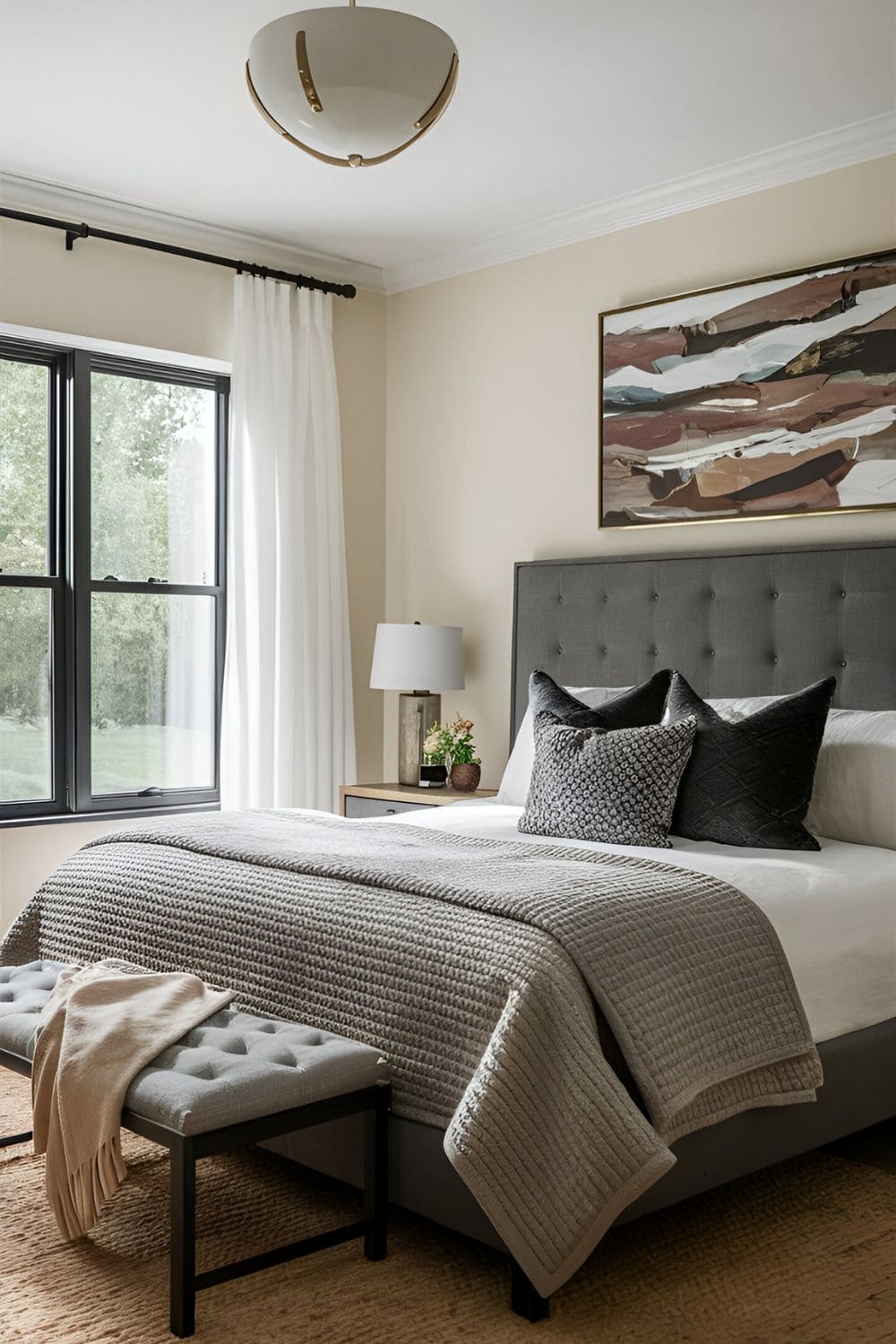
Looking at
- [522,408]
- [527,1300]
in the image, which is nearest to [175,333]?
[522,408]

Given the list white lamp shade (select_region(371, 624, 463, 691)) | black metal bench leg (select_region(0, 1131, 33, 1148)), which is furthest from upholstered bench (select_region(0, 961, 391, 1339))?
white lamp shade (select_region(371, 624, 463, 691))

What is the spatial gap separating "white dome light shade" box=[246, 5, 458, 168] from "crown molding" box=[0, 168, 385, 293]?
1.88 m

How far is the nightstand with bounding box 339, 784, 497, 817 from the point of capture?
4.69 metres

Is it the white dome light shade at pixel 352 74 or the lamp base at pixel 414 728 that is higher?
the white dome light shade at pixel 352 74

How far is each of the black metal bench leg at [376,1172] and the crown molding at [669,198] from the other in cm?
311

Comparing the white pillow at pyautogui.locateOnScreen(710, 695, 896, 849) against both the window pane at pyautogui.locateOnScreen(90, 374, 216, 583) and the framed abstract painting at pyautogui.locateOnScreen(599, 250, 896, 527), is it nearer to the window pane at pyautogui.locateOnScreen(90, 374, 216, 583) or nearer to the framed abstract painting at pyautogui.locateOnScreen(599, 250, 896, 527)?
the framed abstract painting at pyautogui.locateOnScreen(599, 250, 896, 527)

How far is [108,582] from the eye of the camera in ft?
15.8

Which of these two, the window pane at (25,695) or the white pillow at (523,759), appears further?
the window pane at (25,695)

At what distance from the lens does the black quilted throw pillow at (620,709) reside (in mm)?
3705

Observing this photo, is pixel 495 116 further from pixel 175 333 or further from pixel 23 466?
pixel 23 466

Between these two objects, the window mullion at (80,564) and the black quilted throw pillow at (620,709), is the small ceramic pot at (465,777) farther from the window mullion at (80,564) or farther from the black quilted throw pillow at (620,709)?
the window mullion at (80,564)

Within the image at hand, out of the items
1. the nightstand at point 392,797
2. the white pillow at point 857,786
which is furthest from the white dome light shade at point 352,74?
the nightstand at point 392,797

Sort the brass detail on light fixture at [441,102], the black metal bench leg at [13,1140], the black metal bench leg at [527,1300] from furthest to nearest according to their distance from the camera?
the black metal bench leg at [13,1140]
the brass detail on light fixture at [441,102]
the black metal bench leg at [527,1300]

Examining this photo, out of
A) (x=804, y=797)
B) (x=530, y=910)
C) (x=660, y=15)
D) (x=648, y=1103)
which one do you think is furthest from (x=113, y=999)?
(x=660, y=15)
